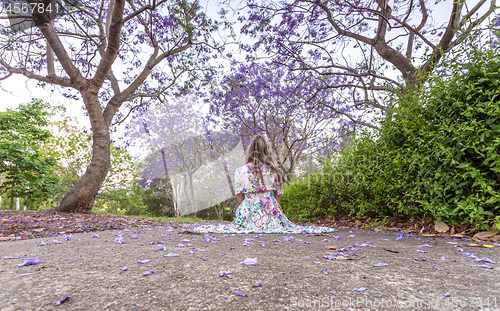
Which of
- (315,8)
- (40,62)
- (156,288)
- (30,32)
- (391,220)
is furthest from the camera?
(40,62)

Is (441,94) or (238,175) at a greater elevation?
(441,94)

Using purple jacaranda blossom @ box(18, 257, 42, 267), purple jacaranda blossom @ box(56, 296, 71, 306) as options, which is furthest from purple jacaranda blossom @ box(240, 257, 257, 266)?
purple jacaranda blossom @ box(18, 257, 42, 267)

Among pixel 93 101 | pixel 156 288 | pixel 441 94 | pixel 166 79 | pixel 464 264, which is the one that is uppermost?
pixel 166 79

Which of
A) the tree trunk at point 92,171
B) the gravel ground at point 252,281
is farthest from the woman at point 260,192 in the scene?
the tree trunk at point 92,171

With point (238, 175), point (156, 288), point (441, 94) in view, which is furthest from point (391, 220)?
point (156, 288)

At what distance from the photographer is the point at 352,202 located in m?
4.54

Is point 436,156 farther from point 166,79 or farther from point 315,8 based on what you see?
point 166,79

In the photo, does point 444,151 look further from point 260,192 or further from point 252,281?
point 252,281

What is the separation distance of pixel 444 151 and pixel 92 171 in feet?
23.9

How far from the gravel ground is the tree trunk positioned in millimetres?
4116

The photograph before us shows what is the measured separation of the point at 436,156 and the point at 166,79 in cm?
854

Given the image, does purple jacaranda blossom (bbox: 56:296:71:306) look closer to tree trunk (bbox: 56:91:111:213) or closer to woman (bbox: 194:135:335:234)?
woman (bbox: 194:135:335:234)

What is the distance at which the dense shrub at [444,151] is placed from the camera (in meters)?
2.63

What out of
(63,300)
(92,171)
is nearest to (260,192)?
(63,300)
